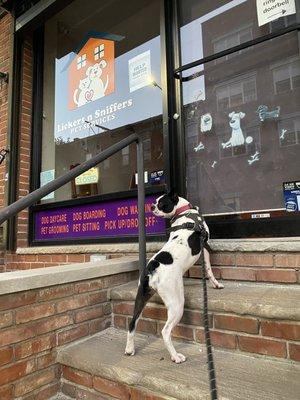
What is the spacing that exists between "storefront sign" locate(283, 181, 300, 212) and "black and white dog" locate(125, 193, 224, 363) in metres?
0.76

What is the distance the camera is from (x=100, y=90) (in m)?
4.32

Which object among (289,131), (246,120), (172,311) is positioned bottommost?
(172,311)

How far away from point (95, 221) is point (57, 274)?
1528 millimetres

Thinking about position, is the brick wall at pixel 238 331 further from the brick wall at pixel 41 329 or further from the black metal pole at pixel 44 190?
the black metal pole at pixel 44 190

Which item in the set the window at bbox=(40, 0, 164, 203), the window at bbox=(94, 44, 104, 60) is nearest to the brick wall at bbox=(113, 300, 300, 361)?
the window at bbox=(40, 0, 164, 203)

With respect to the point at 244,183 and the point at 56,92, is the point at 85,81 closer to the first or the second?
the point at 56,92

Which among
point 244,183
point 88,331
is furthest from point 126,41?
point 88,331

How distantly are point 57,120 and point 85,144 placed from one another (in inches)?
25.4

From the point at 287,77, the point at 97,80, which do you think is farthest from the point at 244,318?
the point at 97,80

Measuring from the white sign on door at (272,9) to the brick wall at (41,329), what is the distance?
264 centimetres

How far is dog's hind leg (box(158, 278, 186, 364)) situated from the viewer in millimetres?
1987

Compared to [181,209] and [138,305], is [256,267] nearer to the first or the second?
[181,209]

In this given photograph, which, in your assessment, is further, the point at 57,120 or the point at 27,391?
the point at 57,120

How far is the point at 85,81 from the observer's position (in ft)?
14.7
